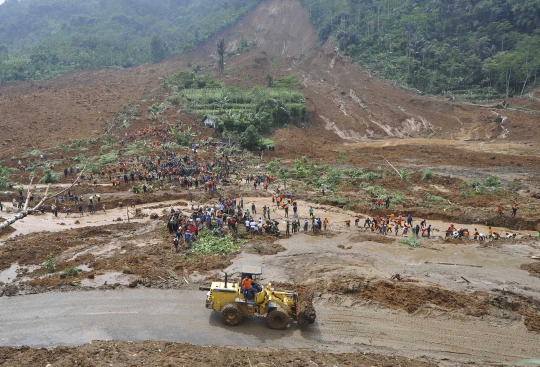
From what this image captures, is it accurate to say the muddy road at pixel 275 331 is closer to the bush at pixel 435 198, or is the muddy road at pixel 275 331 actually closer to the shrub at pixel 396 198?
the shrub at pixel 396 198

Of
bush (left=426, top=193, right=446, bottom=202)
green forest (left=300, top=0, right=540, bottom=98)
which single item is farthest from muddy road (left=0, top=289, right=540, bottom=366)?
green forest (left=300, top=0, right=540, bottom=98)

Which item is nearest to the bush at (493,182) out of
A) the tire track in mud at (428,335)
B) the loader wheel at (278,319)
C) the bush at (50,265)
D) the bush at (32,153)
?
the tire track in mud at (428,335)

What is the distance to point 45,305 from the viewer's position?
15.8 meters

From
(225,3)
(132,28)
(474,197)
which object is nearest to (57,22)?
(132,28)

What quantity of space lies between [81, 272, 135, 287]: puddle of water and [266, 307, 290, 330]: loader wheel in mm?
7149

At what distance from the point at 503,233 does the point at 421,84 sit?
166 feet

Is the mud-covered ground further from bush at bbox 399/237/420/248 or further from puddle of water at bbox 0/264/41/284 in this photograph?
bush at bbox 399/237/420/248

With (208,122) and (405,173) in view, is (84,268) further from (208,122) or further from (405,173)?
(208,122)

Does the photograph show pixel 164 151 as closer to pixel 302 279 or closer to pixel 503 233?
pixel 302 279

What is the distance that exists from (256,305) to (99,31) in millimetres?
138841

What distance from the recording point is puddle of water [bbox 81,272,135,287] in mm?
17609

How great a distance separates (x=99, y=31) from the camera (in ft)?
428

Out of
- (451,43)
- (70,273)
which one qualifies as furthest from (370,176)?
(451,43)

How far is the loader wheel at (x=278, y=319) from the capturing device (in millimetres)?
13836
